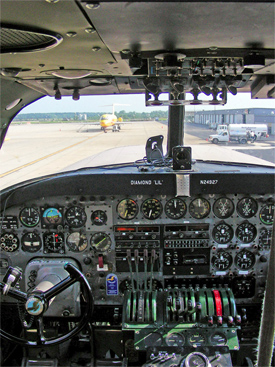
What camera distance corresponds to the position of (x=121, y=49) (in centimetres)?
186

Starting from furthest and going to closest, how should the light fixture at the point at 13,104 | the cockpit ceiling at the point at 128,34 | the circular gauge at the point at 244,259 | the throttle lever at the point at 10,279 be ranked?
the circular gauge at the point at 244,259, the light fixture at the point at 13,104, the throttle lever at the point at 10,279, the cockpit ceiling at the point at 128,34

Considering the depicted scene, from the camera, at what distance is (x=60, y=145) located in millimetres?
3451

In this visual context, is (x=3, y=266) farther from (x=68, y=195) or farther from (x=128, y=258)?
(x=128, y=258)

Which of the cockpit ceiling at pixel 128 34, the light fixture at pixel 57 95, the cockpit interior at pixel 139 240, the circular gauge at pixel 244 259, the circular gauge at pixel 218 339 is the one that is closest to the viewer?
the cockpit ceiling at pixel 128 34

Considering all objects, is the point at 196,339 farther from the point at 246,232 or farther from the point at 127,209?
the point at 127,209

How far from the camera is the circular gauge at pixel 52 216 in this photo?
136 inches

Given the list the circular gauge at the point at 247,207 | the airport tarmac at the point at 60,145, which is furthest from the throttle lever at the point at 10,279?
the circular gauge at the point at 247,207

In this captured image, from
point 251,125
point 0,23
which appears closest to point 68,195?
point 251,125

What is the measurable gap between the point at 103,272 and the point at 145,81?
1959 millimetres

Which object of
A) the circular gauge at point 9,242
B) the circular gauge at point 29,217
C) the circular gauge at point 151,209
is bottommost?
the circular gauge at point 9,242

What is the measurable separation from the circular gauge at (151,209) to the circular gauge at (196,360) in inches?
50.0

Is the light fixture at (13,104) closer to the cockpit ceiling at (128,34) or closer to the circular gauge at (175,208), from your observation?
the cockpit ceiling at (128,34)

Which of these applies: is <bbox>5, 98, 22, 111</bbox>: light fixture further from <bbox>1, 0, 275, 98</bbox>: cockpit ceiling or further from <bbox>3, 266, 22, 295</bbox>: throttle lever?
<bbox>3, 266, 22, 295</bbox>: throttle lever

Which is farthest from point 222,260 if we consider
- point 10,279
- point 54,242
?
point 10,279
